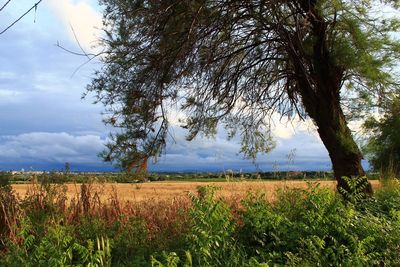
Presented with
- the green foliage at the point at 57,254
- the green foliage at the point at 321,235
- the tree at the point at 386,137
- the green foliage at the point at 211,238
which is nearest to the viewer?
the green foliage at the point at 57,254

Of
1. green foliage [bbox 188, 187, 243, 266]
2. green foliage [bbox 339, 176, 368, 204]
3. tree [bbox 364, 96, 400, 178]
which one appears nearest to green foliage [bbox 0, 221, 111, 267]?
green foliage [bbox 188, 187, 243, 266]

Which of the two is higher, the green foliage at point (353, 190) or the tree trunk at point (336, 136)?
the tree trunk at point (336, 136)

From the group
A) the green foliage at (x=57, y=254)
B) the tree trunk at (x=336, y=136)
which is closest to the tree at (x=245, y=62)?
the tree trunk at (x=336, y=136)

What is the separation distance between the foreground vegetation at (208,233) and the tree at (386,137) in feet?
13.3

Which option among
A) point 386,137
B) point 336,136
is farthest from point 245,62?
point 386,137

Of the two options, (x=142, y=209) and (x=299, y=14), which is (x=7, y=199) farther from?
(x=299, y=14)

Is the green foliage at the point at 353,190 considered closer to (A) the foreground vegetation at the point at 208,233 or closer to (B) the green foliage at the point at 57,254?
(A) the foreground vegetation at the point at 208,233

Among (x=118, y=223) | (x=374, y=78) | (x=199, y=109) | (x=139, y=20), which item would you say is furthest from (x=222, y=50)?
(x=118, y=223)

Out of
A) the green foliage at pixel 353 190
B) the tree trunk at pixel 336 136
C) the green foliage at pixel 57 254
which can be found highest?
the tree trunk at pixel 336 136

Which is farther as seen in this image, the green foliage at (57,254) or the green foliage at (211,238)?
the green foliage at (211,238)

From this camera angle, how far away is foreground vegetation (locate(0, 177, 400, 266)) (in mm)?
6227

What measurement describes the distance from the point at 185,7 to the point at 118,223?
3888mm

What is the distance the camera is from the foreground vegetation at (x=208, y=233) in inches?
245

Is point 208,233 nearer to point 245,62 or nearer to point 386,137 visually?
point 245,62
